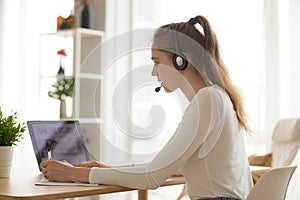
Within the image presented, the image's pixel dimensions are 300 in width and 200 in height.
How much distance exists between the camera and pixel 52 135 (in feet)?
7.05

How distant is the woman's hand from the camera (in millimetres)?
1866

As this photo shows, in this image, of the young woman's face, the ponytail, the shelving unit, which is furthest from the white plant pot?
the shelving unit

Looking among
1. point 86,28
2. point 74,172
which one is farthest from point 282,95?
point 74,172

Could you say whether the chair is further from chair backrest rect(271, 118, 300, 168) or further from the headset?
the headset

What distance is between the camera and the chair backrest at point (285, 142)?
3330mm

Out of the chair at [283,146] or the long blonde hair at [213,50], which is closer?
the long blonde hair at [213,50]

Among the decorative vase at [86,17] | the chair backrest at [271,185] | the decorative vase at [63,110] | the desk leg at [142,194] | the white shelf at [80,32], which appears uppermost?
the decorative vase at [86,17]

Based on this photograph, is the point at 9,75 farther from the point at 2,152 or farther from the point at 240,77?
the point at 2,152

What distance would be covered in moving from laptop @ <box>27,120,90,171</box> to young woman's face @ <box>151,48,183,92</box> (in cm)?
45

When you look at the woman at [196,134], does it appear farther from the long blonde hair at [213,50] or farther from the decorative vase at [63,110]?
the decorative vase at [63,110]

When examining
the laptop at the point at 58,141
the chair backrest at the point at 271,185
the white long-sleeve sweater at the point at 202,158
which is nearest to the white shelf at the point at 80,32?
the laptop at the point at 58,141

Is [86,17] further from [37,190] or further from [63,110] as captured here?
[37,190]

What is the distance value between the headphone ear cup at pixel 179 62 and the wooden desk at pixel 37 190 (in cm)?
42

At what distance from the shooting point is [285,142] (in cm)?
341
